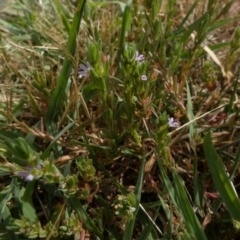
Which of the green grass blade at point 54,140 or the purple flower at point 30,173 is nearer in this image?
the purple flower at point 30,173

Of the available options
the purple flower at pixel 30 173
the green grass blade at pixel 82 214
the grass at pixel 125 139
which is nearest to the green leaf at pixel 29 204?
the grass at pixel 125 139

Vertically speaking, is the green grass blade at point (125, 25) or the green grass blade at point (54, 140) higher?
the green grass blade at point (125, 25)

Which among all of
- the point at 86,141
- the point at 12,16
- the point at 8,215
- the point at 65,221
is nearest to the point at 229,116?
the point at 86,141

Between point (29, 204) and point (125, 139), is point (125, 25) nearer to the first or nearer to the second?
point (125, 139)

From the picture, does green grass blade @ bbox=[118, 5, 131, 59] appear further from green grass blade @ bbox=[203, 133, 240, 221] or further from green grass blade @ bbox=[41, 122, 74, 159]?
green grass blade @ bbox=[203, 133, 240, 221]

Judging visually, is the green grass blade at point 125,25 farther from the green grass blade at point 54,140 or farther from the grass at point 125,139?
the green grass blade at point 54,140

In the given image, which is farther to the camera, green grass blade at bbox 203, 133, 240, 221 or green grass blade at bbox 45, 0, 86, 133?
green grass blade at bbox 45, 0, 86, 133

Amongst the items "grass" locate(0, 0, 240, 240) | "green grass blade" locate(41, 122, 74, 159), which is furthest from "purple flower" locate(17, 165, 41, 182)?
"green grass blade" locate(41, 122, 74, 159)
